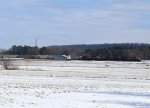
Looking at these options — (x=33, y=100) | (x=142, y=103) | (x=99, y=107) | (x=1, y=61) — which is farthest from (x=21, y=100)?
(x=1, y=61)

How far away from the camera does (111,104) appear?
2022cm

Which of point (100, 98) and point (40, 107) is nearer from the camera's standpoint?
point (40, 107)

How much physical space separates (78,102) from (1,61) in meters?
60.5

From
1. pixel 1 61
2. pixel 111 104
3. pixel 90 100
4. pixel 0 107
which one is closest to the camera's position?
pixel 0 107

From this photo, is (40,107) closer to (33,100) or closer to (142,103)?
(33,100)

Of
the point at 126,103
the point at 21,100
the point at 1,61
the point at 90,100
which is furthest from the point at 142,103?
the point at 1,61

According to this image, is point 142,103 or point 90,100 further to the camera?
point 90,100

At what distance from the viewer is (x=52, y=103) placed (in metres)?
20.3

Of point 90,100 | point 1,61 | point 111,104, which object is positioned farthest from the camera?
point 1,61

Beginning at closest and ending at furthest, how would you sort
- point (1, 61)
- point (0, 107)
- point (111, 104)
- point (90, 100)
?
1. point (0, 107)
2. point (111, 104)
3. point (90, 100)
4. point (1, 61)

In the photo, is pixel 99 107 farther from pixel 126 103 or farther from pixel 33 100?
pixel 33 100

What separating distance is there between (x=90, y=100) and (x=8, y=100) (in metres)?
3.90

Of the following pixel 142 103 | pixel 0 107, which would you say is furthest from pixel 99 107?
pixel 0 107

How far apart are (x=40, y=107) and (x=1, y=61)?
205 ft
